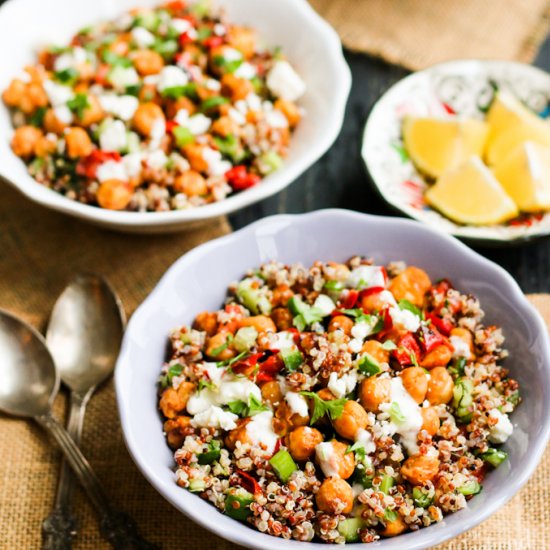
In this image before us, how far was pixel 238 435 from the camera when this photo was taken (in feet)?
6.59

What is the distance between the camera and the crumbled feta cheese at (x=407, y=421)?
1.99m

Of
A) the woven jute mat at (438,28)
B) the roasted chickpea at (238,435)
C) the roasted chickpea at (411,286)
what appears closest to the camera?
the roasted chickpea at (238,435)

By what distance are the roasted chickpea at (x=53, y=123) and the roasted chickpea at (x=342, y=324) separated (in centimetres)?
124

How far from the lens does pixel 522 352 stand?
2193 millimetres

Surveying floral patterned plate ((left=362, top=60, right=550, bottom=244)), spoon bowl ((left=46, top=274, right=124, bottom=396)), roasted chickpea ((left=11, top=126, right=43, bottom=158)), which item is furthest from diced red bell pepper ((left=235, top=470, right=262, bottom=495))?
roasted chickpea ((left=11, top=126, right=43, bottom=158))

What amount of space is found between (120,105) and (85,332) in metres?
0.79

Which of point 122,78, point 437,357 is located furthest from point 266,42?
point 437,357

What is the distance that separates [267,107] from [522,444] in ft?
4.94

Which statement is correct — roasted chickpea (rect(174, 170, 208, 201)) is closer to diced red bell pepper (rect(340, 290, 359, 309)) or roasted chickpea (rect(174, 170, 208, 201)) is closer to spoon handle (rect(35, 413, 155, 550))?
diced red bell pepper (rect(340, 290, 359, 309))

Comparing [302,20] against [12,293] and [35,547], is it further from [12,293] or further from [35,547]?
[35,547]

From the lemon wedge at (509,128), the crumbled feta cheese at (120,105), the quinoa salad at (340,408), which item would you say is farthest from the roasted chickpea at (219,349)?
the lemon wedge at (509,128)

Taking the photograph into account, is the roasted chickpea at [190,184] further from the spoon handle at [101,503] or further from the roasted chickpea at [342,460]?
the roasted chickpea at [342,460]

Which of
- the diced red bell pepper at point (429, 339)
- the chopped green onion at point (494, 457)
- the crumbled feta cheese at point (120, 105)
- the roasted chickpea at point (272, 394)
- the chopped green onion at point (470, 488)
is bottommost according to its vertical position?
the roasted chickpea at point (272, 394)

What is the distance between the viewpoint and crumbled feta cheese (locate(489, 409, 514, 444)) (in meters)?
2.04
